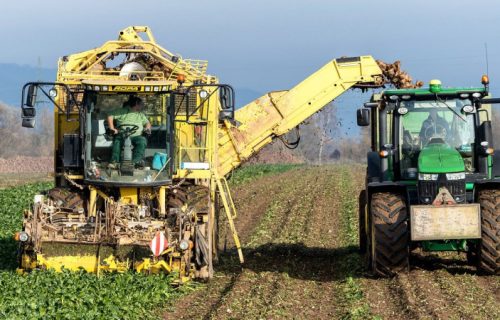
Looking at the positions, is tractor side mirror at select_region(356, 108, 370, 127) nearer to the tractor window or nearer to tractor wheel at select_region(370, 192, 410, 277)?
the tractor window

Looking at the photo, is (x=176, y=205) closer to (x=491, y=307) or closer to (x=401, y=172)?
(x=401, y=172)

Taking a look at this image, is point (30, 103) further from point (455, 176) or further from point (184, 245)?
point (455, 176)

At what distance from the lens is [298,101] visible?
52.6 ft

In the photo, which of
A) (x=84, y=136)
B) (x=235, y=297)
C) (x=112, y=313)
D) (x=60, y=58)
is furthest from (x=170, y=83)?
(x=112, y=313)

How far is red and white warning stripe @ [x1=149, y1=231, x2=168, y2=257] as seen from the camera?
468 inches

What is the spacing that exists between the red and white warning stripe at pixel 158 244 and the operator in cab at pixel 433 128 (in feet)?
12.7

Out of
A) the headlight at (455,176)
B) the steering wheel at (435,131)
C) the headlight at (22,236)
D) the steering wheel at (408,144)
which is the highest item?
the steering wheel at (435,131)

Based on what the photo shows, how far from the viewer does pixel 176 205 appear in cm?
1338

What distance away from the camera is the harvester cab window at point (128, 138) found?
13000mm

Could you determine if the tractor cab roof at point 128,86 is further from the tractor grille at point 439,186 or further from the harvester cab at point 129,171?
the tractor grille at point 439,186

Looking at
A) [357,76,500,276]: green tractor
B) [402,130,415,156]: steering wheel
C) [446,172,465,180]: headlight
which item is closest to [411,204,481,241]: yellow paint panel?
[357,76,500,276]: green tractor

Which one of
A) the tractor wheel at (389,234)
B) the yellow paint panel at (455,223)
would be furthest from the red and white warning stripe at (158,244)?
the yellow paint panel at (455,223)

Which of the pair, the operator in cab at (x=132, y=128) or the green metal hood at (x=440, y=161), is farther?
the operator in cab at (x=132, y=128)

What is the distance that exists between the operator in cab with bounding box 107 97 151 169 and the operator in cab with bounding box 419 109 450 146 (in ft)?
12.7
